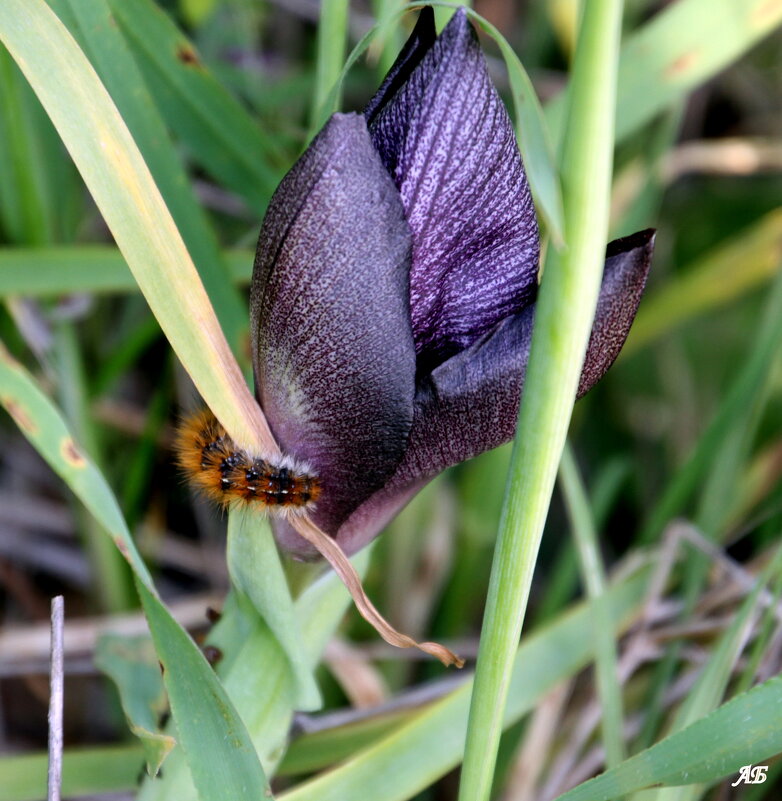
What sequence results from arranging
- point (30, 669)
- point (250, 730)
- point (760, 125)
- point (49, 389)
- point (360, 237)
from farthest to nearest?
point (760, 125) < point (49, 389) < point (30, 669) < point (250, 730) < point (360, 237)

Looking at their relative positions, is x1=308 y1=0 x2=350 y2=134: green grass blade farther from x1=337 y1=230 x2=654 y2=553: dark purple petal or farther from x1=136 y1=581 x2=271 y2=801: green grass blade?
x1=136 y1=581 x2=271 y2=801: green grass blade

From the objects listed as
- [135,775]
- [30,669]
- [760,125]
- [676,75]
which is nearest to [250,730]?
[135,775]

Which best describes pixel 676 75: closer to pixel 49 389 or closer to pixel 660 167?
pixel 660 167

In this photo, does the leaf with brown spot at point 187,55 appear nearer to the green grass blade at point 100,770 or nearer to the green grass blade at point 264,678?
the green grass blade at point 264,678

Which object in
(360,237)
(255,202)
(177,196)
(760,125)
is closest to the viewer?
(360,237)

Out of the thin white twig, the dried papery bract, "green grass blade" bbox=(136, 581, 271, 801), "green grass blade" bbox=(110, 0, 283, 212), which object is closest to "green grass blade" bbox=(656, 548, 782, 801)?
the dried papery bract

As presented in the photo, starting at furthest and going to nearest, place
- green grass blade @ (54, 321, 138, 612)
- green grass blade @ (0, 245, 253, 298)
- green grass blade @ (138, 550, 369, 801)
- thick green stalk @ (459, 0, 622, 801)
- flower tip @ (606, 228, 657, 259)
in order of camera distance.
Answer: green grass blade @ (54, 321, 138, 612) < green grass blade @ (0, 245, 253, 298) < green grass blade @ (138, 550, 369, 801) < flower tip @ (606, 228, 657, 259) < thick green stalk @ (459, 0, 622, 801)
